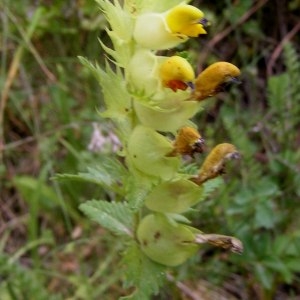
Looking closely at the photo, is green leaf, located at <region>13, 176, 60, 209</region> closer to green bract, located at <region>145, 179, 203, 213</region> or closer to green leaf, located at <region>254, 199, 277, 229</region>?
green leaf, located at <region>254, 199, 277, 229</region>

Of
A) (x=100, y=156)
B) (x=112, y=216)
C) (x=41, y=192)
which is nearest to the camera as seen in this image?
(x=112, y=216)

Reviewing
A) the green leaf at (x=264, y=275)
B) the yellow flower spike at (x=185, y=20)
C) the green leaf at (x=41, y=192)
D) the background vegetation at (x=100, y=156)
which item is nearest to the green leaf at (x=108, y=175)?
the yellow flower spike at (x=185, y=20)

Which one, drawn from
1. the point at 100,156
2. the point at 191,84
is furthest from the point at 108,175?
the point at 100,156

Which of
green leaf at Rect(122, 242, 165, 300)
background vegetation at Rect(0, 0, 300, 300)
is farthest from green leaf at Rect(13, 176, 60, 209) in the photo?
green leaf at Rect(122, 242, 165, 300)

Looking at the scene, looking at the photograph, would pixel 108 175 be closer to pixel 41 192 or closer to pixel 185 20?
pixel 185 20

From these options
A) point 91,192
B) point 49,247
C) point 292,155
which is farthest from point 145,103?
point 49,247

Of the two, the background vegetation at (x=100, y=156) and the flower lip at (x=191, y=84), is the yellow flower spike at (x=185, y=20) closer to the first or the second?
the flower lip at (x=191, y=84)

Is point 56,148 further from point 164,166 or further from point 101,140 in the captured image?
point 164,166
